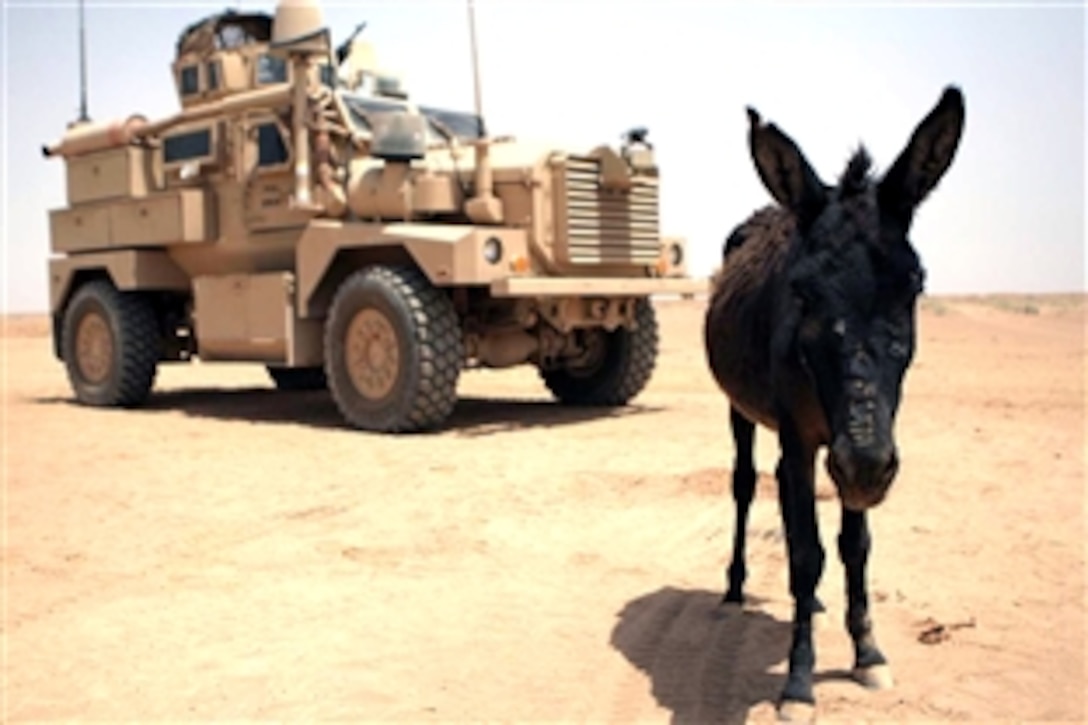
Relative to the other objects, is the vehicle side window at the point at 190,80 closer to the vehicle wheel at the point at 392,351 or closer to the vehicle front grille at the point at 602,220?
the vehicle wheel at the point at 392,351

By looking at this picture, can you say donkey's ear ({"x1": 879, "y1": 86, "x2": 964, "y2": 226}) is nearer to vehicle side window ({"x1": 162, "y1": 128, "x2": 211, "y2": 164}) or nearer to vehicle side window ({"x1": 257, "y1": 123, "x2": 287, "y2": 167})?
vehicle side window ({"x1": 257, "y1": 123, "x2": 287, "y2": 167})

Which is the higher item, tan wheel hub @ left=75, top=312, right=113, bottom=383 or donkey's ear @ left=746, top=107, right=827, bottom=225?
donkey's ear @ left=746, top=107, right=827, bottom=225

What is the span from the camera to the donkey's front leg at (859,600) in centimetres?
361

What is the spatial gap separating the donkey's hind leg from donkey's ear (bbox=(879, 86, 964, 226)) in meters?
1.51

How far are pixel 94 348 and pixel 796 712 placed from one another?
1073 cm

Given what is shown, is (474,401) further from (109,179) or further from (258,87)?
(109,179)

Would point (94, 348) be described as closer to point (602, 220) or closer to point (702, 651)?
point (602, 220)

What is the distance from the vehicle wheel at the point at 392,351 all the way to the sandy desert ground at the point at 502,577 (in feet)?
0.95

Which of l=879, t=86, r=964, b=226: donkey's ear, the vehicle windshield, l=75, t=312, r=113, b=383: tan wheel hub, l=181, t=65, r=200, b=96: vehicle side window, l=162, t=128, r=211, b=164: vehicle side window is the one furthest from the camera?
l=75, t=312, r=113, b=383: tan wheel hub

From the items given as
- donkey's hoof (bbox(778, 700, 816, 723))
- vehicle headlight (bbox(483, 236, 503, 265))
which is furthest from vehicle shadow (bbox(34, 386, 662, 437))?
donkey's hoof (bbox(778, 700, 816, 723))

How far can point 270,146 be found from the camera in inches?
417

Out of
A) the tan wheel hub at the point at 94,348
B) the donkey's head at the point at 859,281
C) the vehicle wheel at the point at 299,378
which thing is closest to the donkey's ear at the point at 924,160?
the donkey's head at the point at 859,281

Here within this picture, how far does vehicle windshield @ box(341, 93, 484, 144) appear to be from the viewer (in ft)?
33.9

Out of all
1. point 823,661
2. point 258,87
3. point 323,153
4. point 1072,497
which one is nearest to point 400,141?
point 323,153
